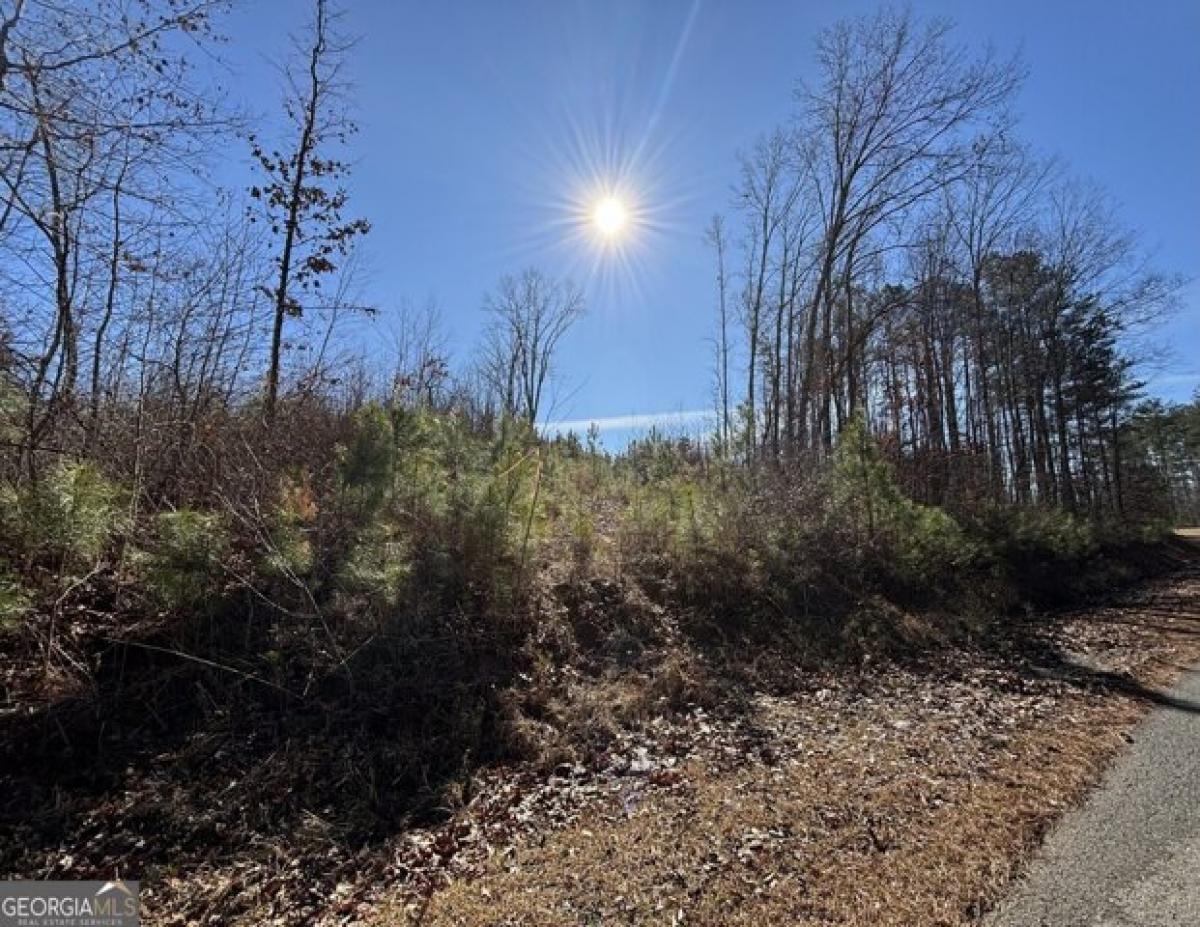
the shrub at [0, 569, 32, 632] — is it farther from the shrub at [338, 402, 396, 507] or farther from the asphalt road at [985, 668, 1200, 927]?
the asphalt road at [985, 668, 1200, 927]

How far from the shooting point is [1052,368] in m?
23.3

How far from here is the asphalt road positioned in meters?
2.56

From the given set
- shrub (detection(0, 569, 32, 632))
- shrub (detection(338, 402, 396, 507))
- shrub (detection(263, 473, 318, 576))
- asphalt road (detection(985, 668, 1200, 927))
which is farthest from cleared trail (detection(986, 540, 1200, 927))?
shrub (detection(0, 569, 32, 632))

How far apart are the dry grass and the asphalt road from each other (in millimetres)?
113

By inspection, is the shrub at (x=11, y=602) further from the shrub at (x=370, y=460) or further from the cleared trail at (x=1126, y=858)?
the cleared trail at (x=1126, y=858)

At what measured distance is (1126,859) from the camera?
116 inches

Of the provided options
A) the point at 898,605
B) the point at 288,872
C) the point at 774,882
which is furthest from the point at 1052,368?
the point at 288,872

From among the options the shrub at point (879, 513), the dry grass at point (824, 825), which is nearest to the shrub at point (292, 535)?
the dry grass at point (824, 825)

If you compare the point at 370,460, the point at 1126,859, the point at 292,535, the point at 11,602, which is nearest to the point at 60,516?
the point at 11,602

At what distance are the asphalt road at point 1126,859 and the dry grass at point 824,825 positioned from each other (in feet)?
0.37

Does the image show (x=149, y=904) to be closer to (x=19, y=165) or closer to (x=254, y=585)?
(x=254, y=585)

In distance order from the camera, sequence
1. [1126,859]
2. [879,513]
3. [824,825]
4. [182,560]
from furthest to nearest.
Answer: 1. [879,513]
2. [182,560]
3. [824,825]
4. [1126,859]

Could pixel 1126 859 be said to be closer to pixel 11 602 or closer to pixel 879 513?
pixel 11 602

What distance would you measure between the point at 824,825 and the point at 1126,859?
1.43m
